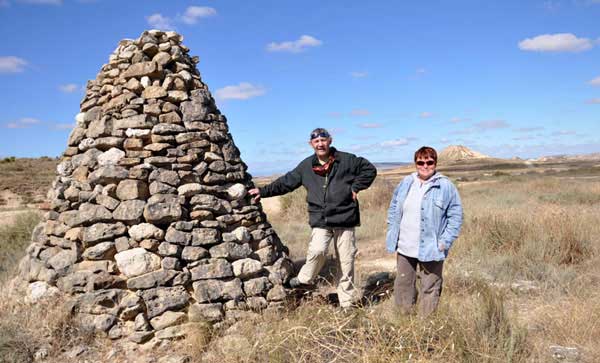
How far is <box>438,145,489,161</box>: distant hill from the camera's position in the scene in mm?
63844

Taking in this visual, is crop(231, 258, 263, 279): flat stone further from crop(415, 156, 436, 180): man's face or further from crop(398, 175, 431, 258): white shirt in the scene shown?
crop(415, 156, 436, 180): man's face

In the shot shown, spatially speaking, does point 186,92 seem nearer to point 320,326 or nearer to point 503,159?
point 320,326

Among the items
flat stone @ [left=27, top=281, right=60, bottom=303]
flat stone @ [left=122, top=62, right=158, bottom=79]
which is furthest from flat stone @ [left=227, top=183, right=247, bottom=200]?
flat stone @ [left=27, top=281, right=60, bottom=303]

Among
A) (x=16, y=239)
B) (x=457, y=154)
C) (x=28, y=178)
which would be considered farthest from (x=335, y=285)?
(x=457, y=154)

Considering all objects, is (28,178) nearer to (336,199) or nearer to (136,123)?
(136,123)

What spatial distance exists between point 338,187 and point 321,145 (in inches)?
17.2

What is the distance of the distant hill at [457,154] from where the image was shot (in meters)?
63.8

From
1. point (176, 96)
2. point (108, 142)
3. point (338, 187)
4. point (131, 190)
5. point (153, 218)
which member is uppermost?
point (176, 96)

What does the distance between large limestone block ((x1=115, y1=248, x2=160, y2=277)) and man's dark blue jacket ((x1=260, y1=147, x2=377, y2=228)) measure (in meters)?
1.57

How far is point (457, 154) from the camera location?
66.3 m

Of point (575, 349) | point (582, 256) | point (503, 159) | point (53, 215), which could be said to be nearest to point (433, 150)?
point (575, 349)

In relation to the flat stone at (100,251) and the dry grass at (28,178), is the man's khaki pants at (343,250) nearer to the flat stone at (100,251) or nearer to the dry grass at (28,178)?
the flat stone at (100,251)

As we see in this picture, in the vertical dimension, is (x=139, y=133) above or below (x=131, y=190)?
above

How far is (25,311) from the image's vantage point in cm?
422
